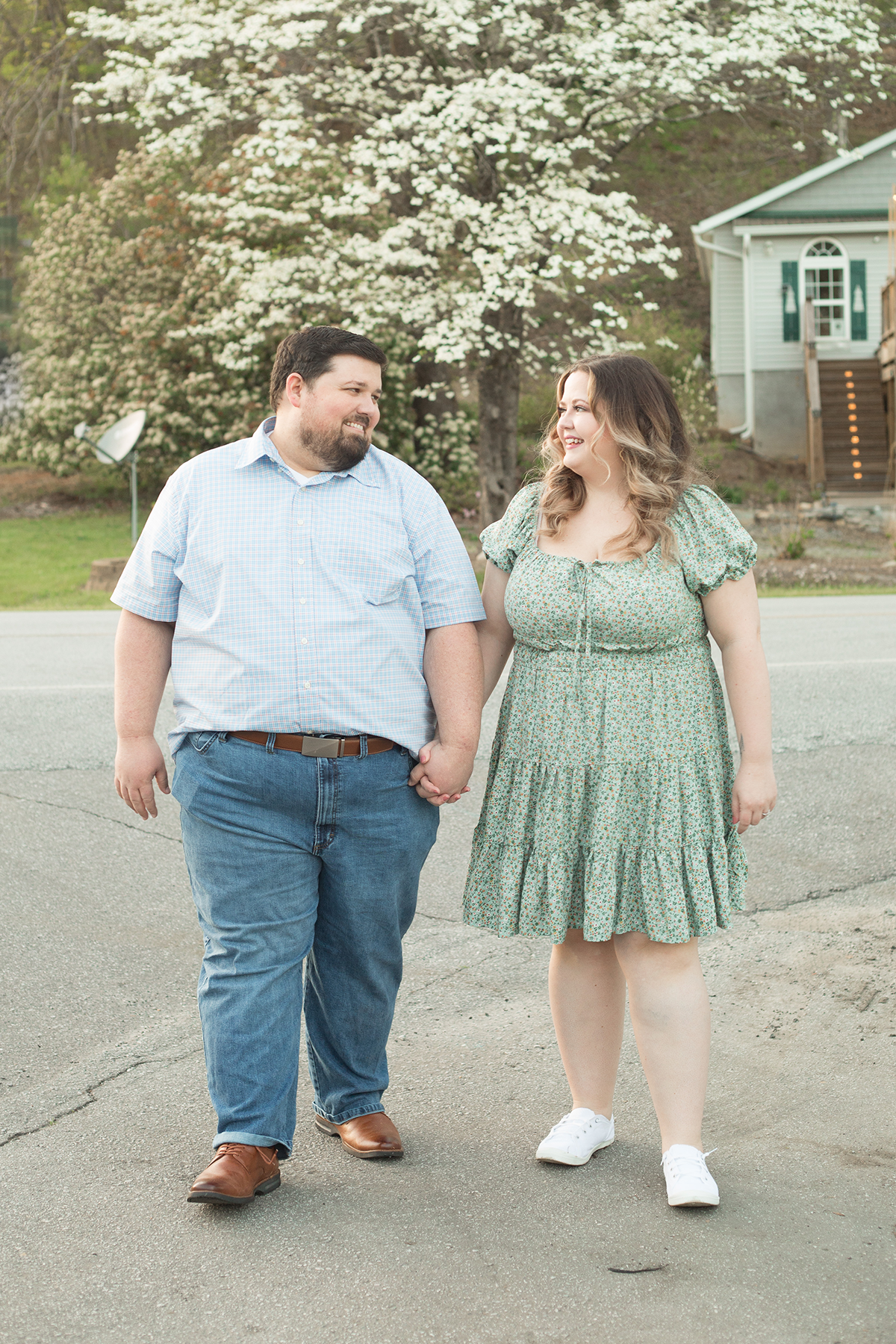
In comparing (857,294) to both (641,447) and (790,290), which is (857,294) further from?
(641,447)

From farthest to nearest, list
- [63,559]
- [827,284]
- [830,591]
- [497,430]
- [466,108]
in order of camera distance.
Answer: [827,284] < [63,559] < [497,430] < [466,108] < [830,591]

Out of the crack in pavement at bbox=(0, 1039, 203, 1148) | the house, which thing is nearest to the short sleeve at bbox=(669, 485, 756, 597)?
the crack in pavement at bbox=(0, 1039, 203, 1148)

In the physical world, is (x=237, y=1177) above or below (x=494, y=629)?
below

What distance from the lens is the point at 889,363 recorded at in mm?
26609

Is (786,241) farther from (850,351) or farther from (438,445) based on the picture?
(438,445)

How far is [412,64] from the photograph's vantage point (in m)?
17.7

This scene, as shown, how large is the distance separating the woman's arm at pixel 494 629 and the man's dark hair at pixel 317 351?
1.85ft

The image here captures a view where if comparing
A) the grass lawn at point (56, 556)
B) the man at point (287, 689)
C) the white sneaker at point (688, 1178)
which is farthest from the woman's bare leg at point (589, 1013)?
the grass lawn at point (56, 556)

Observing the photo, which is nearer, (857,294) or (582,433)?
(582,433)

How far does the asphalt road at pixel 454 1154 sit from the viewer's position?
2635 mm

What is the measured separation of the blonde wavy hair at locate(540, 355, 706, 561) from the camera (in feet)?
10.2

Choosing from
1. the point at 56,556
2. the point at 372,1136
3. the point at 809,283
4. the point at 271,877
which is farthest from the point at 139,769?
the point at 809,283

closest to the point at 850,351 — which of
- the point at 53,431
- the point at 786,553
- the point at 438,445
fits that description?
the point at 438,445

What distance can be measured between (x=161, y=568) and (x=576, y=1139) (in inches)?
62.6
